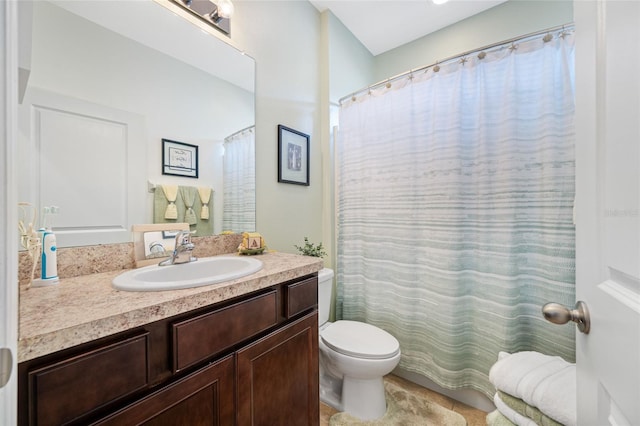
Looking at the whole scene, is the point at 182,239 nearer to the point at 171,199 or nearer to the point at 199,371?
the point at 171,199

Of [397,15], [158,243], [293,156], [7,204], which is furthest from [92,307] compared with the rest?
[397,15]

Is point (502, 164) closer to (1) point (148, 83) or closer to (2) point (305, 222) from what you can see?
(2) point (305, 222)

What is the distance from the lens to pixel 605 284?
45cm

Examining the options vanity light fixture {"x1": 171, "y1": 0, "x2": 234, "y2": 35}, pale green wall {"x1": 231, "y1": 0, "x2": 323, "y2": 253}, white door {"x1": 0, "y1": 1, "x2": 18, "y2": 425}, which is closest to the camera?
white door {"x1": 0, "y1": 1, "x2": 18, "y2": 425}

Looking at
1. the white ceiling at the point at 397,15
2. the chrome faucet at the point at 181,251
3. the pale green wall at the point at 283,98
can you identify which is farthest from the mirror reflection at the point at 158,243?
the white ceiling at the point at 397,15

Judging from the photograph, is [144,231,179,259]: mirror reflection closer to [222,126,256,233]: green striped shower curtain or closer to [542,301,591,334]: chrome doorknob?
[222,126,256,233]: green striped shower curtain

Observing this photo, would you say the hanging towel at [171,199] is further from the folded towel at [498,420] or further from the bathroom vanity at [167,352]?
the folded towel at [498,420]

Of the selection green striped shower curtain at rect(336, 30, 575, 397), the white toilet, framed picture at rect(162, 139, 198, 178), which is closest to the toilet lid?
the white toilet

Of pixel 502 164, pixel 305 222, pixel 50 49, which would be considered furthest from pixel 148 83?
pixel 502 164

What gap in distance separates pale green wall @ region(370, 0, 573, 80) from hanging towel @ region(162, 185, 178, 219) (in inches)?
77.2

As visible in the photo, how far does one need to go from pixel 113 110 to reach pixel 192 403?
42.9 inches

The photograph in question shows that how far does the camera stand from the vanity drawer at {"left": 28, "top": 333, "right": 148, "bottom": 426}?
498mm

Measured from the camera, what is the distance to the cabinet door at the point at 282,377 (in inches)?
34.1

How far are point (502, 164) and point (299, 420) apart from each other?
1.60 metres
